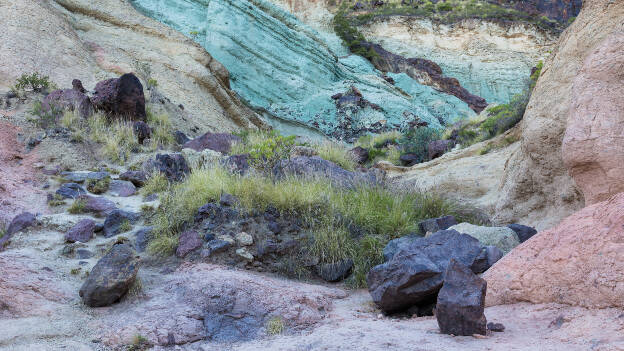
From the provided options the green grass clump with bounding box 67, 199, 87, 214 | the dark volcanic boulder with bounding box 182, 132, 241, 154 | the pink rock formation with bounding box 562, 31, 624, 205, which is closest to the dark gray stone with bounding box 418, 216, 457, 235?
the pink rock formation with bounding box 562, 31, 624, 205

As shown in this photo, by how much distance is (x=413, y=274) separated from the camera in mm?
3543

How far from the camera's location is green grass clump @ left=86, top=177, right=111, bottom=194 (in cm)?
716

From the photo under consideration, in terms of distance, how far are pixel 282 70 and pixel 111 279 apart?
1766cm

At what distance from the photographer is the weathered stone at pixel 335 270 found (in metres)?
4.89

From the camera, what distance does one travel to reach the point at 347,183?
22.9 ft

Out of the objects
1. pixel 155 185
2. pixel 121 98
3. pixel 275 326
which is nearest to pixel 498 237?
pixel 275 326

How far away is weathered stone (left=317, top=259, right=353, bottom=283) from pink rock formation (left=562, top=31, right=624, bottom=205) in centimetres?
228

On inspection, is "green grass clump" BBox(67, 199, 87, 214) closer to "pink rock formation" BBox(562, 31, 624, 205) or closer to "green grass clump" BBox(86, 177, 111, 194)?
"green grass clump" BBox(86, 177, 111, 194)

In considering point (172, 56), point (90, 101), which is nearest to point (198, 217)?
point (90, 101)

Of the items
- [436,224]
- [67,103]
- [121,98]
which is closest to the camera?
[436,224]

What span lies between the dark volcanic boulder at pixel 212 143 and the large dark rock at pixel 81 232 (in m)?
4.71

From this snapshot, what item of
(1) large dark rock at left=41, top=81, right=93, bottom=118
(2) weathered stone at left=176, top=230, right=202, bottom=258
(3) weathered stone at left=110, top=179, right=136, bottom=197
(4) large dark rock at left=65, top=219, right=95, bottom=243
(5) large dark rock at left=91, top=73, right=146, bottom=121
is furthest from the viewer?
(5) large dark rock at left=91, top=73, right=146, bottom=121

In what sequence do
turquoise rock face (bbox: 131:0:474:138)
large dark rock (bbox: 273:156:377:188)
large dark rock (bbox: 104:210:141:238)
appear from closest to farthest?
1. large dark rock (bbox: 104:210:141:238)
2. large dark rock (bbox: 273:156:377:188)
3. turquoise rock face (bbox: 131:0:474:138)

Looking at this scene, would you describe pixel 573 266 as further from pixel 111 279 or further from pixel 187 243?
pixel 187 243
